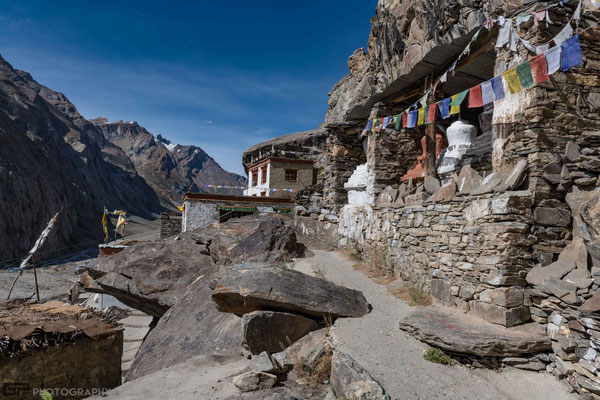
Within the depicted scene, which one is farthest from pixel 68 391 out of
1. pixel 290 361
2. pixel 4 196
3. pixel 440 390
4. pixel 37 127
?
pixel 37 127

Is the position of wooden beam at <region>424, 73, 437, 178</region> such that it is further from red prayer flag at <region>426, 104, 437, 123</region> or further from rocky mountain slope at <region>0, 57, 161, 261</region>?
rocky mountain slope at <region>0, 57, 161, 261</region>

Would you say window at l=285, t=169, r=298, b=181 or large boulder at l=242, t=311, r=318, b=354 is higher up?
window at l=285, t=169, r=298, b=181

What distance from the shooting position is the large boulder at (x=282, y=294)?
6.40m

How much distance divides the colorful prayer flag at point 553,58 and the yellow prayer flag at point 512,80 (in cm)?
52

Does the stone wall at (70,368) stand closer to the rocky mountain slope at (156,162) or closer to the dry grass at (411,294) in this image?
the dry grass at (411,294)

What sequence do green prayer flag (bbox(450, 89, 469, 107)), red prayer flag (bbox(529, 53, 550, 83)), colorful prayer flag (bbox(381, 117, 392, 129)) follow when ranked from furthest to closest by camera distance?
colorful prayer flag (bbox(381, 117, 392, 129)) → green prayer flag (bbox(450, 89, 469, 107)) → red prayer flag (bbox(529, 53, 550, 83))

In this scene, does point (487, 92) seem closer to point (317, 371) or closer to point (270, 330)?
point (317, 371)

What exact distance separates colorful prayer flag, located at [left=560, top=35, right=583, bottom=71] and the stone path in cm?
481

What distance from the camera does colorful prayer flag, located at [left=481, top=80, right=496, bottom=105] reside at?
6930 mm

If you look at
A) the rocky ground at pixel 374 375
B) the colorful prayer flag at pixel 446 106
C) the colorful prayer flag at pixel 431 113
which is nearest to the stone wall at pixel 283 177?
the colorful prayer flag at pixel 431 113

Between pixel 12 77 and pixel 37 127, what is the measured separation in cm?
2975

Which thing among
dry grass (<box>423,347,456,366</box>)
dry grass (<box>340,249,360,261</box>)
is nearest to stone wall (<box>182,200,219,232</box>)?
dry grass (<box>340,249,360,261</box>)

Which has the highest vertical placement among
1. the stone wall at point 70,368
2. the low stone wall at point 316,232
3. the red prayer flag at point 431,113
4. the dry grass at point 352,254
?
the red prayer flag at point 431,113

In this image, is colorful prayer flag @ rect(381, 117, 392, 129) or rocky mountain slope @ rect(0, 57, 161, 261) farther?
rocky mountain slope @ rect(0, 57, 161, 261)
